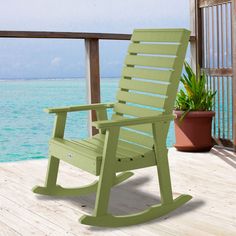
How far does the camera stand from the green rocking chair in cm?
253

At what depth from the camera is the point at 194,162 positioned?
397 centimetres

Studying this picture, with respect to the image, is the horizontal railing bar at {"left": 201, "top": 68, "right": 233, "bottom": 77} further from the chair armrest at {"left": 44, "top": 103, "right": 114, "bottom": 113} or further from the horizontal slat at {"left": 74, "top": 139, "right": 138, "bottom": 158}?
the horizontal slat at {"left": 74, "top": 139, "right": 138, "bottom": 158}

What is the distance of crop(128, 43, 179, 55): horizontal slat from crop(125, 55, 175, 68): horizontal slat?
0.11 feet

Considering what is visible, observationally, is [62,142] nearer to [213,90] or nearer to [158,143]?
[158,143]

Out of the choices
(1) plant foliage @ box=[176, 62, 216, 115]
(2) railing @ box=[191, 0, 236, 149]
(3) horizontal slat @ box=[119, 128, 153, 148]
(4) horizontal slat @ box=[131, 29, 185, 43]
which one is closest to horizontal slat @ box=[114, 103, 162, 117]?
(3) horizontal slat @ box=[119, 128, 153, 148]

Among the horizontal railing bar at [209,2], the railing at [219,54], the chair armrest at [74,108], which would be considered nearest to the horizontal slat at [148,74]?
the chair armrest at [74,108]

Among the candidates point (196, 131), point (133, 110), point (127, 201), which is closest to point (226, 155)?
point (196, 131)

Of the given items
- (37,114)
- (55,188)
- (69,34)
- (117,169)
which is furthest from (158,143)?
(37,114)

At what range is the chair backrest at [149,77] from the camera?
284 cm

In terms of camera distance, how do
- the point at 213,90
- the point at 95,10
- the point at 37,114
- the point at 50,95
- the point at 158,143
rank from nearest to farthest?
the point at 158,143 → the point at 213,90 → the point at 37,114 → the point at 50,95 → the point at 95,10

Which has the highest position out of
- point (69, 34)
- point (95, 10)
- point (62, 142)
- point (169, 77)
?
point (95, 10)

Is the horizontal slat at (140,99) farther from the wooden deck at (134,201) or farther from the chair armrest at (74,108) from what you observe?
the wooden deck at (134,201)

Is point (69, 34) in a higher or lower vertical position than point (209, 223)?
higher

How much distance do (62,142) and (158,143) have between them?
552 millimetres
